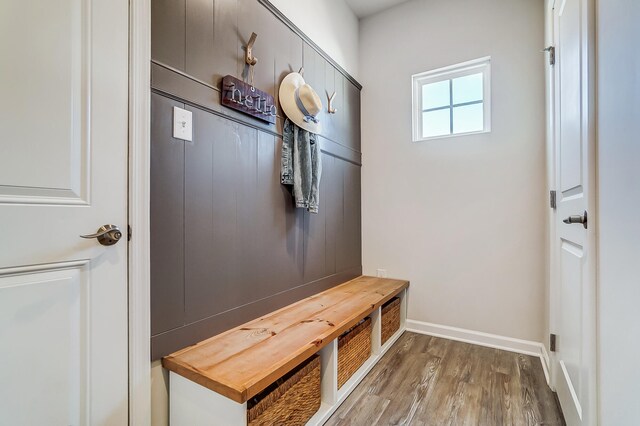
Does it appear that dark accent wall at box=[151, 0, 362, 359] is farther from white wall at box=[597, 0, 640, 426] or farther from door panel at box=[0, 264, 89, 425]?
white wall at box=[597, 0, 640, 426]

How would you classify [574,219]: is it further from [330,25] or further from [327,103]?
[330,25]

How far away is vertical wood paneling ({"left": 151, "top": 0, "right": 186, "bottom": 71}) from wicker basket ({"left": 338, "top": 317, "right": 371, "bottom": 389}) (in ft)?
5.21

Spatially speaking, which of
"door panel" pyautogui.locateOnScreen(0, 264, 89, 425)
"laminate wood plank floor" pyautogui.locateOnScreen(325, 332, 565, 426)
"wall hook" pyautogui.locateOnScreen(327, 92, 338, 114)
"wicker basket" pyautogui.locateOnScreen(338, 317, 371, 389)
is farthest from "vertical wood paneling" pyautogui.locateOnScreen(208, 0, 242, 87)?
"laminate wood plank floor" pyautogui.locateOnScreen(325, 332, 565, 426)

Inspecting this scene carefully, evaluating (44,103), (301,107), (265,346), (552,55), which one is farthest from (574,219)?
(44,103)

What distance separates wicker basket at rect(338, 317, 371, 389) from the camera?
5.24 feet

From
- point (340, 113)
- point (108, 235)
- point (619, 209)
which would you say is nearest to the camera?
point (619, 209)

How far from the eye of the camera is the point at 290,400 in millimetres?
1238

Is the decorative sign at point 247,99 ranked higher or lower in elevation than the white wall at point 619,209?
higher

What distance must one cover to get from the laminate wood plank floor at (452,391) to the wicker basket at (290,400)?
19cm

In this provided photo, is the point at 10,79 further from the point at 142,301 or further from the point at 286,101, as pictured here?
the point at 286,101

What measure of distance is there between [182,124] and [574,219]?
166cm

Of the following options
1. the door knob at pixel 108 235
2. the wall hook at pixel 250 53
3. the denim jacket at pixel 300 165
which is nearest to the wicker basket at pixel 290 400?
the door knob at pixel 108 235

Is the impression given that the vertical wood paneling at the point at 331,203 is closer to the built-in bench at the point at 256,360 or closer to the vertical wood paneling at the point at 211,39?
the built-in bench at the point at 256,360

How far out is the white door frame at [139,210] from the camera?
3.48 ft
